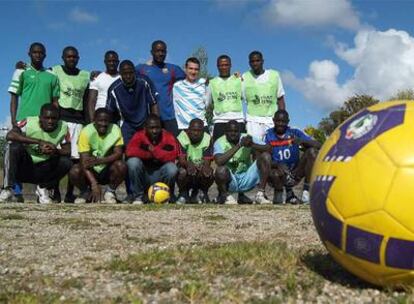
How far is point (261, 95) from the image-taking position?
33.2 ft

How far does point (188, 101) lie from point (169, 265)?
6.62 meters

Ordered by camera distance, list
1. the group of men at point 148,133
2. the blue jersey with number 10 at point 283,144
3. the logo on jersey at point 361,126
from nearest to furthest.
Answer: the logo on jersey at point 361,126
the group of men at point 148,133
the blue jersey with number 10 at point 283,144

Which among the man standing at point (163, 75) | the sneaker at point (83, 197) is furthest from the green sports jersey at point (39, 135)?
the man standing at point (163, 75)

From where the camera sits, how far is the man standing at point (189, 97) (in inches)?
394

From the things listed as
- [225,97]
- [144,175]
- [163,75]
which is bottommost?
[144,175]

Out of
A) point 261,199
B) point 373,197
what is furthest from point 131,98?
point 373,197

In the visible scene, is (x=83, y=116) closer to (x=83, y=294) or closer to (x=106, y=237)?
(x=106, y=237)

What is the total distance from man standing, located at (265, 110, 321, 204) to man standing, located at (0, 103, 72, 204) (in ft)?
12.2

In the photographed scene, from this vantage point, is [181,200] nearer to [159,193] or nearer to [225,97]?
[159,193]

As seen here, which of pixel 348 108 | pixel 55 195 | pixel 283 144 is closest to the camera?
pixel 283 144

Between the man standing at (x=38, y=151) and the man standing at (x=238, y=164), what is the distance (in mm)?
2753

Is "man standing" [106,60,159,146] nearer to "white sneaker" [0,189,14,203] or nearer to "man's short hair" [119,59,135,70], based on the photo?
"man's short hair" [119,59,135,70]

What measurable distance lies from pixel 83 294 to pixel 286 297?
3.67 feet

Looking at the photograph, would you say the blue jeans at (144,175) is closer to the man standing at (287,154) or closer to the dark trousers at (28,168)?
the dark trousers at (28,168)
